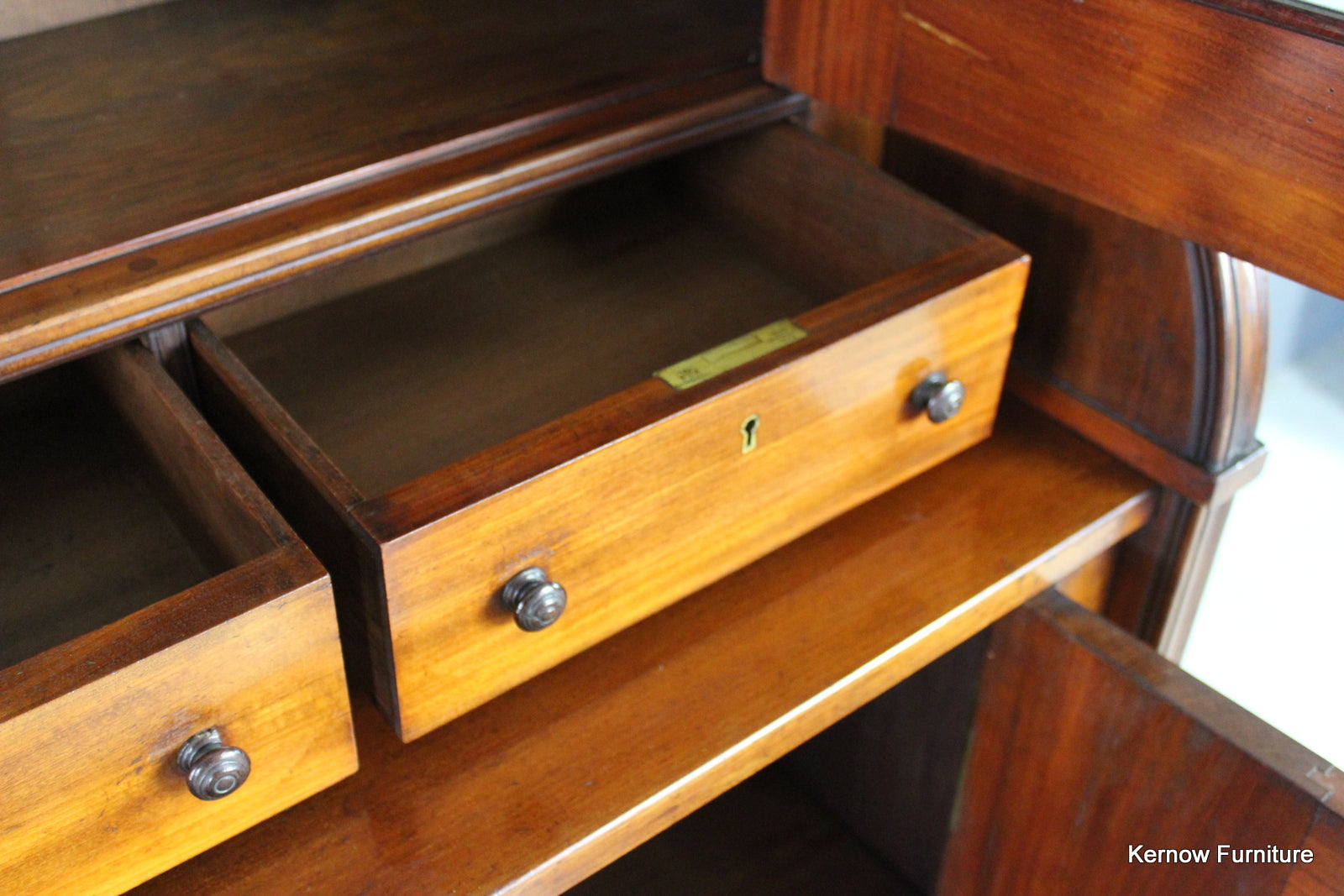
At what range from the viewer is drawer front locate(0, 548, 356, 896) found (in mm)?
472

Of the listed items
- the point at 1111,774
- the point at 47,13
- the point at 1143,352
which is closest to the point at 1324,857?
the point at 1111,774

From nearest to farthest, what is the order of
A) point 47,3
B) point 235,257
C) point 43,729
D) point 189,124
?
point 43,729 → point 235,257 → point 189,124 → point 47,3

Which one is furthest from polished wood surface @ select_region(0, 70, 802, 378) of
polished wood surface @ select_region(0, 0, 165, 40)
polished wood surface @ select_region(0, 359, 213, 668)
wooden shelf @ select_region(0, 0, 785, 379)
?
polished wood surface @ select_region(0, 0, 165, 40)

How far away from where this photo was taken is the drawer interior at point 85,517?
2.01ft

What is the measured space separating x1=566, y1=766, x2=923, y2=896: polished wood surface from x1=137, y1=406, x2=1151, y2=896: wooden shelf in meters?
0.37

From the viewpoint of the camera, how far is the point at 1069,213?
2.61 ft

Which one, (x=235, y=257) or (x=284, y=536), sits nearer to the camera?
(x=284, y=536)

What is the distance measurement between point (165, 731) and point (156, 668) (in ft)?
0.11

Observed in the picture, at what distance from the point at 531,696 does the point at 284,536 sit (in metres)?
0.18

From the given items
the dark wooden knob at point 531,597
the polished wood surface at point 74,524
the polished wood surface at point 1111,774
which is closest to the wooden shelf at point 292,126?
the polished wood surface at point 74,524

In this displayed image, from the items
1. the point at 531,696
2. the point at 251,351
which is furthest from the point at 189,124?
the point at 531,696

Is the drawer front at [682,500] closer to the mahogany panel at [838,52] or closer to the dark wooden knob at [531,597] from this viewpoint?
the dark wooden knob at [531,597]

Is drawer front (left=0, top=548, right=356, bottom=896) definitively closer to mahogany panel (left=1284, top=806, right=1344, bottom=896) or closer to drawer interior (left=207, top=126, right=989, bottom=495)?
drawer interior (left=207, top=126, right=989, bottom=495)

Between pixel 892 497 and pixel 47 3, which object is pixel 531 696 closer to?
pixel 892 497
